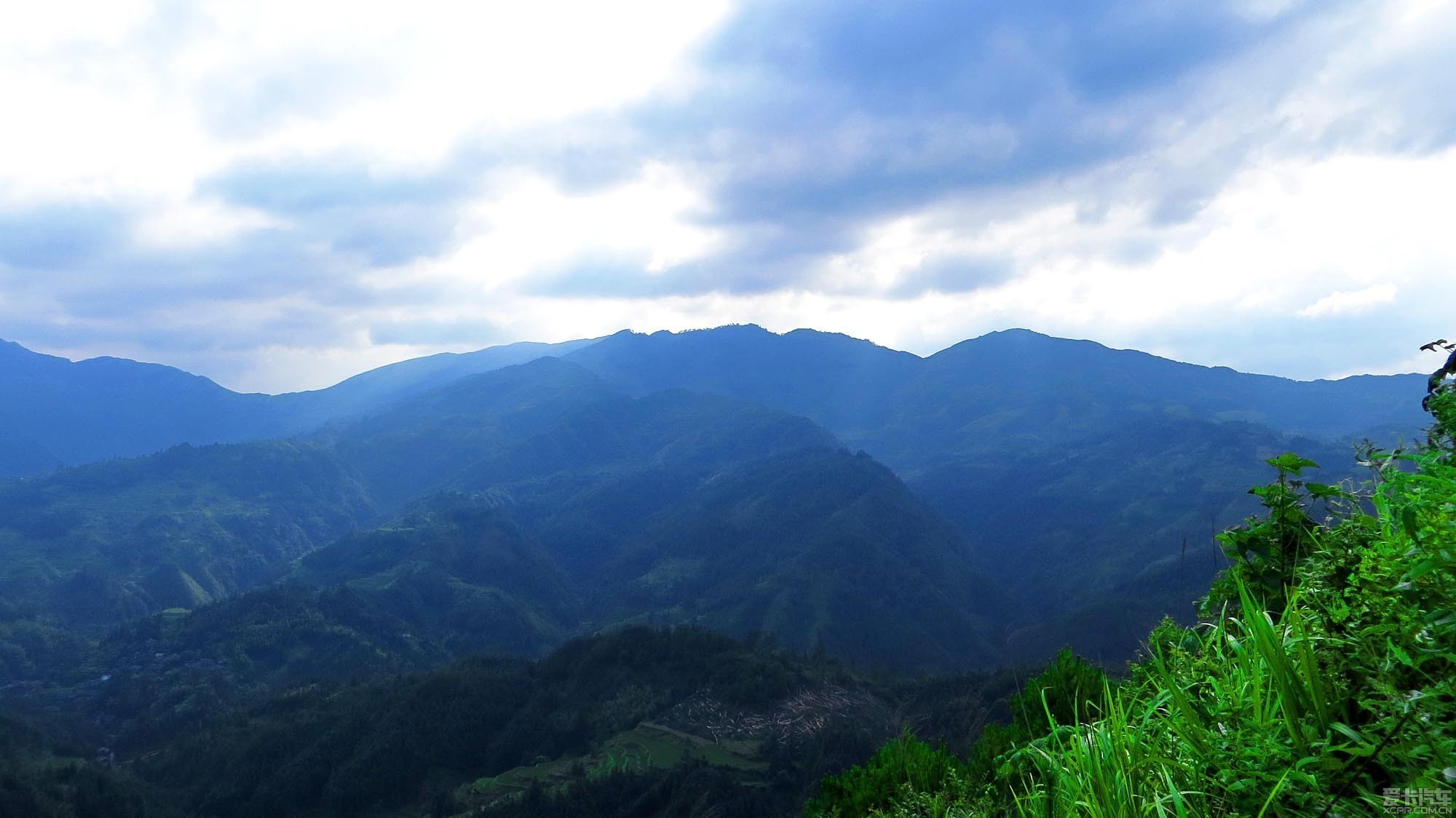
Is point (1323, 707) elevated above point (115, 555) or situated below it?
above

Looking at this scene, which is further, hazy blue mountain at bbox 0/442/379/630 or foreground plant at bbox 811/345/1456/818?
hazy blue mountain at bbox 0/442/379/630

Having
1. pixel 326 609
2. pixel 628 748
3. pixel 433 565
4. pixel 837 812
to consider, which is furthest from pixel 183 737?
pixel 837 812

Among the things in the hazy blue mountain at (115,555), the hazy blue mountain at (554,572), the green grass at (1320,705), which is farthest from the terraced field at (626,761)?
the hazy blue mountain at (115,555)

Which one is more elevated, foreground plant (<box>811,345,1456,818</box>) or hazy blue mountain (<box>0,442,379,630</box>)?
foreground plant (<box>811,345,1456,818</box>)

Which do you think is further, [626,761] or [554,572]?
[554,572]

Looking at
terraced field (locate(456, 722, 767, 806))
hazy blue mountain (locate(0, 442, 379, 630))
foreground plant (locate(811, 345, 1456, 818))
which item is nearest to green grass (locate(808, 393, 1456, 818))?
foreground plant (locate(811, 345, 1456, 818))

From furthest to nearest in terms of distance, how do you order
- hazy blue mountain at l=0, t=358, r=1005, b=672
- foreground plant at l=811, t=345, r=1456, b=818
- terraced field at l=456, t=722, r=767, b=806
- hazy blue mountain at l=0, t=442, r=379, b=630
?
hazy blue mountain at l=0, t=442, r=379, b=630
hazy blue mountain at l=0, t=358, r=1005, b=672
terraced field at l=456, t=722, r=767, b=806
foreground plant at l=811, t=345, r=1456, b=818

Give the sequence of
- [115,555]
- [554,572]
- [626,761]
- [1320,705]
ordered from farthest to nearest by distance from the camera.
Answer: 1. [554,572]
2. [115,555]
3. [626,761]
4. [1320,705]

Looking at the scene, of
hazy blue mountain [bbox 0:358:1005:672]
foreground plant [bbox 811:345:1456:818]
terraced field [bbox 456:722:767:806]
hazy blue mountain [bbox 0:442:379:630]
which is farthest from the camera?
hazy blue mountain [bbox 0:442:379:630]

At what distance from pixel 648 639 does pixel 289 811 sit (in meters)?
32.0

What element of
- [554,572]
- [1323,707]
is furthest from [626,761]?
[554,572]

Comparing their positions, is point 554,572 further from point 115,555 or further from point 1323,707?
point 1323,707

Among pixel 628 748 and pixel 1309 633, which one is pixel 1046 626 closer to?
pixel 628 748

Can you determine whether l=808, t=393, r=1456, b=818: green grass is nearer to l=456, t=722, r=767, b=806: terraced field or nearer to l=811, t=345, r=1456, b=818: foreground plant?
l=811, t=345, r=1456, b=818: foreground plant
